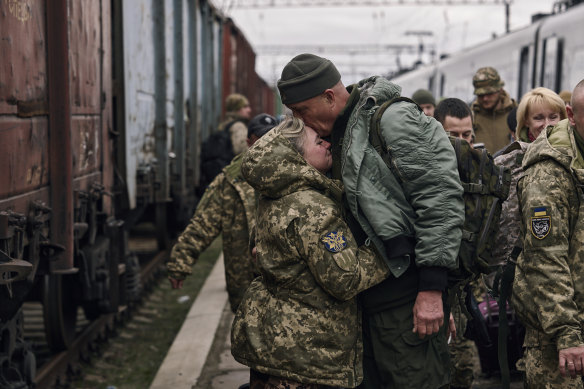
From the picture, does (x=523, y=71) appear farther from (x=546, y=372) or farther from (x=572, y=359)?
(x=572, y=359)

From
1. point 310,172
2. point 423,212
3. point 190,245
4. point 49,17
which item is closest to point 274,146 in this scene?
point 310,172

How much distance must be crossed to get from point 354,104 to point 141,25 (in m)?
5.31

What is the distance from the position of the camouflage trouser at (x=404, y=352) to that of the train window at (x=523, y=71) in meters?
8.67

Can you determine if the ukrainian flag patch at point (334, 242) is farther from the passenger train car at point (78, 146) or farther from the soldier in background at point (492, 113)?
the soldier in background at point (492, 113)

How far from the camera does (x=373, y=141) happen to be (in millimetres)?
2908

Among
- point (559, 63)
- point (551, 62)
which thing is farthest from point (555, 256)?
point (551, 62)

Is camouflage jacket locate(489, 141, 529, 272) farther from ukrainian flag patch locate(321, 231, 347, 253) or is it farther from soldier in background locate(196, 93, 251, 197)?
soldier in background locate(196, 93, 251, 197)

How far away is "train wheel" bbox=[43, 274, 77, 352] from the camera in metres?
5.85

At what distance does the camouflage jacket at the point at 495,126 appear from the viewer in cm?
625

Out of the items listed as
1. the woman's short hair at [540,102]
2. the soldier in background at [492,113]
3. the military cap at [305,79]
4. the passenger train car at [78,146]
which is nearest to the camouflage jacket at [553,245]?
the military cap at [305,79]

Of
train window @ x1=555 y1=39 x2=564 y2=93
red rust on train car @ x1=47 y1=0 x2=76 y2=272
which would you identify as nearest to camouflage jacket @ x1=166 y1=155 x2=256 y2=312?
red rust on train car @ x1=47 y1=0 x2=76 y2=272

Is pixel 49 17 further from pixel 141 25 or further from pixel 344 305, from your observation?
pixel 141 25

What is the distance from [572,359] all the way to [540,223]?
49cm

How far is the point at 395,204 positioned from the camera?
285cm
